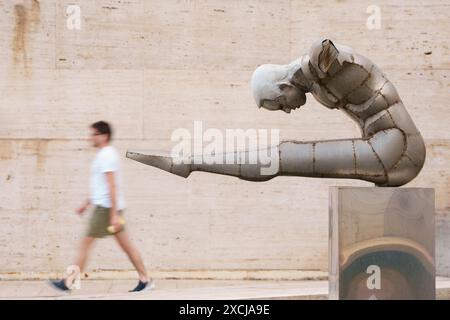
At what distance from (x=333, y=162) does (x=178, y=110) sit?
302 centimetres

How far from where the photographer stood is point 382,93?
561 cm

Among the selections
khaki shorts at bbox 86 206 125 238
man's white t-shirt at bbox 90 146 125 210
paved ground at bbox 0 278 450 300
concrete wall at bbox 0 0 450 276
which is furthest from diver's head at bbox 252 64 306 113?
concrete wall at bbox 0 0 450 276

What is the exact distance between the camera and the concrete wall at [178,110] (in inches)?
328

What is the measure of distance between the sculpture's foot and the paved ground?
0.79m

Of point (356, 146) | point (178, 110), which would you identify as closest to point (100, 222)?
point (356, 146)

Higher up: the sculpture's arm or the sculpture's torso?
the sculpture's torso

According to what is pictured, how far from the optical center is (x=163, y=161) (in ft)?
18.6

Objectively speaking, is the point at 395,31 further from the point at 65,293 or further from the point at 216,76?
the point at 65,293

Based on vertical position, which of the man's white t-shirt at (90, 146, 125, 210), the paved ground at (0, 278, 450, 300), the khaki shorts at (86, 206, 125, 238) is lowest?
the paved ground at (0, 278, 450, 300)

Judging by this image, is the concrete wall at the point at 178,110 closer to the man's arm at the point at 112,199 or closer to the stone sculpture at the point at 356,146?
the man's arm at the point at 112,199

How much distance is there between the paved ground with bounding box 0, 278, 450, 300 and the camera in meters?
A: 5.89

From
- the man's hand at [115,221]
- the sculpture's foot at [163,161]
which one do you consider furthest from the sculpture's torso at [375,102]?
the man's hand at [115,221]

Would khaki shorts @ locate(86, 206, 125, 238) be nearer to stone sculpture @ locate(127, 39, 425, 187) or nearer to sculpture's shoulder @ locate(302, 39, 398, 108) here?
stone sculpture @ locate(127, 39, 425, 187)
